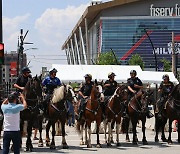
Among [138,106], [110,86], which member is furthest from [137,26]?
[110,86]

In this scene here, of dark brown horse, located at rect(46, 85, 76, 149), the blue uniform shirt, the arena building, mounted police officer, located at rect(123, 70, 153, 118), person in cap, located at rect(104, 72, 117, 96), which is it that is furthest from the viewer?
the arena building

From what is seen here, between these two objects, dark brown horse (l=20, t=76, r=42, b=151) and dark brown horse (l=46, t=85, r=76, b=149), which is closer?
dark brown horse (l=20, t=76, r=42, b=151)

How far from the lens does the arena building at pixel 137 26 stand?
359 feet

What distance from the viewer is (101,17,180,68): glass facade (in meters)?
110

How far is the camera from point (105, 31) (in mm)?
109438

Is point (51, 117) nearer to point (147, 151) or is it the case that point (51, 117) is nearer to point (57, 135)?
point (147, 151)

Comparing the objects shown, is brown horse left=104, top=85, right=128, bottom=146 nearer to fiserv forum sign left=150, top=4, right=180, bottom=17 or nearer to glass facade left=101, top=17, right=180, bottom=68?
glass facade left=101, top=17, right=180, bottom=68

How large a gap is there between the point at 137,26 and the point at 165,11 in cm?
807

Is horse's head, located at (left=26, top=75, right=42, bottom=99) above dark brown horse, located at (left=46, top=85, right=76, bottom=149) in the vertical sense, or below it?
above

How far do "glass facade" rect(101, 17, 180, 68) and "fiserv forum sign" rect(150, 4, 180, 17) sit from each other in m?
1.37

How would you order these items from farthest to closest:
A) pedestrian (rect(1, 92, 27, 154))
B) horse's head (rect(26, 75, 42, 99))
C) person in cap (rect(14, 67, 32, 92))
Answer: person in cap (rect(14, 67, 32, 92)) → horse's head (rect(26, 75, 42, 99)) → pedestrian (rect(1, 92, 27, 154))

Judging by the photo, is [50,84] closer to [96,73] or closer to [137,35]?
[96,73]

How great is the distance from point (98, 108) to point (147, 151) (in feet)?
7.68

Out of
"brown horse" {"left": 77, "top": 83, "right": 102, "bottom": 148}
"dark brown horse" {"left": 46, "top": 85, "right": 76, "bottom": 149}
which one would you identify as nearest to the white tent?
"brown horse" {"left": 77, "top": 83, "right": 102, "bottom": 148}
